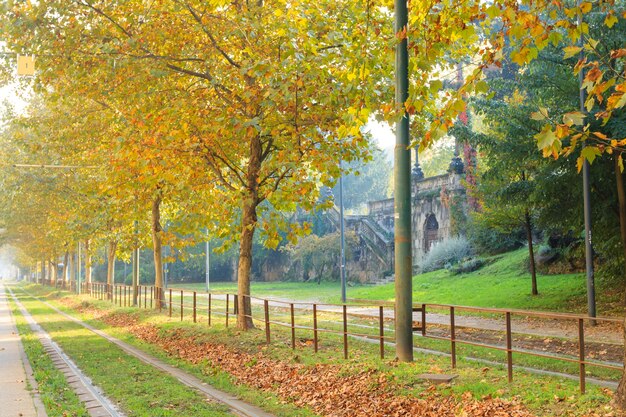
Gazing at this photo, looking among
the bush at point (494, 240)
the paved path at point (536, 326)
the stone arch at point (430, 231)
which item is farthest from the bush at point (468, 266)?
the paved path at point (536, 326)

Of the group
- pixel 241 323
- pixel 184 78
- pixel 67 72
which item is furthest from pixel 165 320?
pixel 67 72

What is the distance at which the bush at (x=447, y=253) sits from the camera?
1689 inches

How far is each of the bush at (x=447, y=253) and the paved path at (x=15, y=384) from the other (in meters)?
26.6

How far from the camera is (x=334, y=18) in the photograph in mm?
17656

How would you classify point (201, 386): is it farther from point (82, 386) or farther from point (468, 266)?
point (468, 266)

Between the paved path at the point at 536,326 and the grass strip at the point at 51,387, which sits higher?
the paved path at the point at 536,326

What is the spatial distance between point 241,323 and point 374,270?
35351 millimetres

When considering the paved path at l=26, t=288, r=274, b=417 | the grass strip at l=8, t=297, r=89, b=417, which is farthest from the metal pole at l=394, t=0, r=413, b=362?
the grass strip at l=8, t=297, r=89, b=417

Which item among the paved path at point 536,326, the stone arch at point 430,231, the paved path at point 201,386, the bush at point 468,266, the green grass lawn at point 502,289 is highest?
the stone arch at point 430,231

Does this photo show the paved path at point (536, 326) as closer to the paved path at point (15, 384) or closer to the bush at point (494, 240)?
the paved path at point (15, 384)

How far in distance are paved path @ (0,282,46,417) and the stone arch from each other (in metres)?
32.4

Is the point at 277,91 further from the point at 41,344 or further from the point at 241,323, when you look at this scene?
the point at 41,344

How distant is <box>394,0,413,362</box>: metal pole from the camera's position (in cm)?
1165

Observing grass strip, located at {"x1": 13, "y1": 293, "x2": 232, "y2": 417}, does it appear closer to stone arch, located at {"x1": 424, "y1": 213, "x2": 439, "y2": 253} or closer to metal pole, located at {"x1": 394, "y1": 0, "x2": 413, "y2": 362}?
metal pole, located at {"x1": 394, "y1": 0, "x2": 413, "y2": 362}
